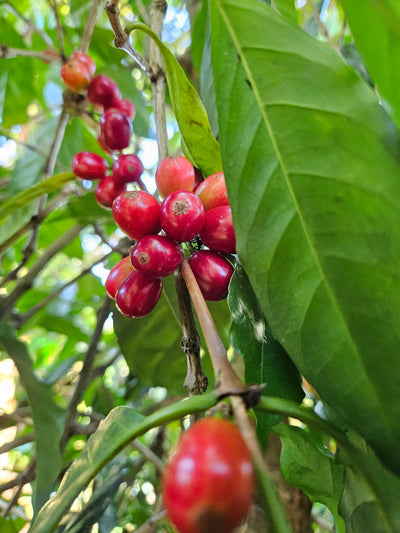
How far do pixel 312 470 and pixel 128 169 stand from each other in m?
0.45

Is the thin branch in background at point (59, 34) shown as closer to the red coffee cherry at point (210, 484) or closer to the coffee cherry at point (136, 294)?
the coffee cherry at point (136, 294)

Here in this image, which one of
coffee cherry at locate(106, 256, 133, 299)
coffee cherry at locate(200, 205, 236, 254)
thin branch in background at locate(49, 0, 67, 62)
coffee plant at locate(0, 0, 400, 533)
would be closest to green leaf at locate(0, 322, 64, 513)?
coffee plant at locate(0, 0, 400, 533)

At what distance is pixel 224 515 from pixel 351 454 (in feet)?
0.62

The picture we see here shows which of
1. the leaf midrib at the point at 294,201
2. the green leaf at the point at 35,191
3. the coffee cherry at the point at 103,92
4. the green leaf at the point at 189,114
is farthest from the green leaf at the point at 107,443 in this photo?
the coffee cherry at the point at 103,92

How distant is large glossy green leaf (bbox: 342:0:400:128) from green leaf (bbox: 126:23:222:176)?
206mm

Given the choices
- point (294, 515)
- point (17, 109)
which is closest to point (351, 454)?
point (294, 515)

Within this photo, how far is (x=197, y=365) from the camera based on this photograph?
0.42m

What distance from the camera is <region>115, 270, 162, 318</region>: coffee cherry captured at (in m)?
0.51

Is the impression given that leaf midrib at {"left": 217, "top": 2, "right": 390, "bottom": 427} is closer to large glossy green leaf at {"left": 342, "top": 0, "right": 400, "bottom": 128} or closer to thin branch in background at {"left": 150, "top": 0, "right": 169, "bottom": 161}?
large glossy green leaf at {"left": 342, "top": 0, "right": 400, "bottom": 128}

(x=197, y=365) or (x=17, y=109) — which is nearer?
(x=197, y=365)

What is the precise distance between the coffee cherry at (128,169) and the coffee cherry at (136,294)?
0.21m

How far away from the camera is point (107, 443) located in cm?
32

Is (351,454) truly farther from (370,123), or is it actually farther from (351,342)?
(370,123)

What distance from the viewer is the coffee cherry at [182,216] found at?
1.55 feet
